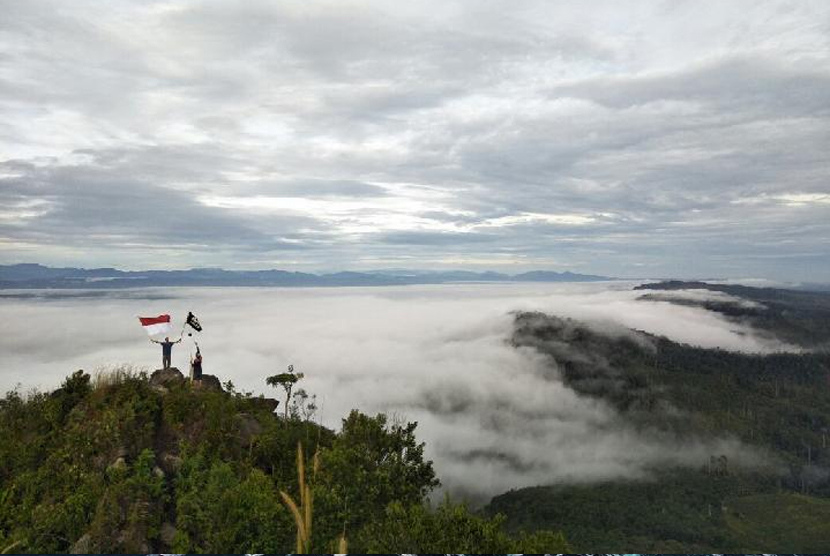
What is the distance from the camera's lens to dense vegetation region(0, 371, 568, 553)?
2830 centimetres

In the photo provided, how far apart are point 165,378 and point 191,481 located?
12459mm

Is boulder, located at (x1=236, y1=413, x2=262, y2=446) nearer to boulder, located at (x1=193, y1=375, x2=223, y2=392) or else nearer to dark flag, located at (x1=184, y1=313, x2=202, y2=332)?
boulder, located at (x1=193, y1=375, x2=223, y2=392)

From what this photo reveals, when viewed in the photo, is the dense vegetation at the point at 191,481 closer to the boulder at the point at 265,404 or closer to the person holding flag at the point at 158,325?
A: the person holding flag at the point at 158,325

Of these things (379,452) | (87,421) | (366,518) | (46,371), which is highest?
(87,421)

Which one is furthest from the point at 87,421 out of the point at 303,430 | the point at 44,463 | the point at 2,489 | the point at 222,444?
the point at 303,430

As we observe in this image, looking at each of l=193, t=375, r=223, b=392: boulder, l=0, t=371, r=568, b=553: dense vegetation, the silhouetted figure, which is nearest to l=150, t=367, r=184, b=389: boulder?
l=0, t=371, r=568, b=553: dense vegetation

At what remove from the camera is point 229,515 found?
2916 centimetres

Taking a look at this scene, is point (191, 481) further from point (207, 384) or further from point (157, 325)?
point (157, 325)

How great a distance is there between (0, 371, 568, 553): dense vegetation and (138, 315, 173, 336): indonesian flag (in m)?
3.58

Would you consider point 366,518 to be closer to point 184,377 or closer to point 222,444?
point 222,444

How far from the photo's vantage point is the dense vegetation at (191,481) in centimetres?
2830

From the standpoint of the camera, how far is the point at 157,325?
41.3 m

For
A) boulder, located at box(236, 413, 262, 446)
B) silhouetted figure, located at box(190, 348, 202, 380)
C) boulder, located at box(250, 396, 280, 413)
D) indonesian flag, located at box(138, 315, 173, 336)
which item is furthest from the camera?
boulder, located at box(250, 396, 280, 413)

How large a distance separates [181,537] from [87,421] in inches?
429
